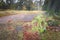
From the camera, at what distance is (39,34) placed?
2.17 meters

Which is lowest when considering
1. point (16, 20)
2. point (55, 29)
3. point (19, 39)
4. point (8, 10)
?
point (19, 39)

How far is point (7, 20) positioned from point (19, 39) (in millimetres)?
337

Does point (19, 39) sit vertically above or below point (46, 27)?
below

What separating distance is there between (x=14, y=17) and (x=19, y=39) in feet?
1.11

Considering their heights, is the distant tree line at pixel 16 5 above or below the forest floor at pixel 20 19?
above

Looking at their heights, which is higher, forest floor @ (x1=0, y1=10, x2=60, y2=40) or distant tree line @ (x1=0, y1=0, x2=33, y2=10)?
distant tree line @ (x1=0, y1=0, x2=33, y2=10)

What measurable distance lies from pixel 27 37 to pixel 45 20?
37 cm

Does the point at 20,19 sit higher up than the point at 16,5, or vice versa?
the point at 16,5

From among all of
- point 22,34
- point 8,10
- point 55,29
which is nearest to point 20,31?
point 22,34

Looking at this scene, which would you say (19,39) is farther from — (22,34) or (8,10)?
(8,10)

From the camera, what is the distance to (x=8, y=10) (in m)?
2.21

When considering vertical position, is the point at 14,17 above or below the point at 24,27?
above

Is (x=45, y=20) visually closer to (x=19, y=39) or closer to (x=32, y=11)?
(x=32, y=11)

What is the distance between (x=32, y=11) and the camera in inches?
86.3
